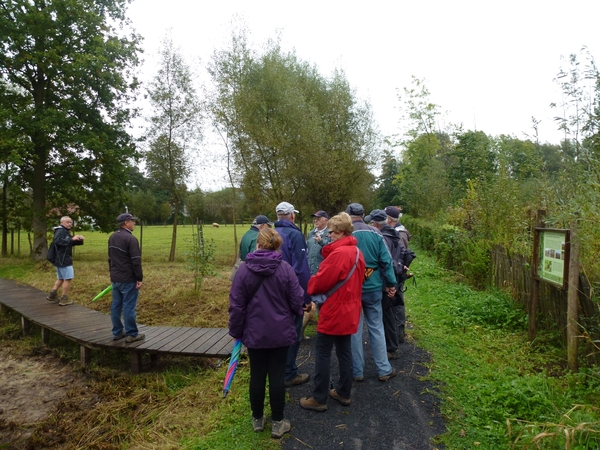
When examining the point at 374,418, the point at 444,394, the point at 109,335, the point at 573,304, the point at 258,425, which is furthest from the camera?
the point at 109,335

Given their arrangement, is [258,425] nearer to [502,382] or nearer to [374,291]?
[374,291]

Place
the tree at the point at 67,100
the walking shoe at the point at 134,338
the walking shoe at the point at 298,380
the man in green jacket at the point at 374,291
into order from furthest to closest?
the tree at the point at 67,100 < the walking shoe at the point at 134,338 < the walking shoe at the point at 298,380 < the man in green jacket at the point at 374,291

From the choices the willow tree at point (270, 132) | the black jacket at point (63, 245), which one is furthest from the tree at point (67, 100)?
the black jacket at point (63, 245)

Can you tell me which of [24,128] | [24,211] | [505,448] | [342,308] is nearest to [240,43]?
[24,128]

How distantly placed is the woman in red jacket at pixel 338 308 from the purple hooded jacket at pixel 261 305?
458 millimetres

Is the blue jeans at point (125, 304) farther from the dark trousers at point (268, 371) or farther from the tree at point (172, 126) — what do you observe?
the tree at point (172, 126)

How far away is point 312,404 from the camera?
3.69m

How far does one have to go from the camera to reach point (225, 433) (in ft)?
11.3

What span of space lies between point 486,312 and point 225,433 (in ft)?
14.7

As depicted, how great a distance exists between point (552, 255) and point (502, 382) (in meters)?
1.59

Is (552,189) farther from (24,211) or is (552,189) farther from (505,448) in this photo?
(24,211)

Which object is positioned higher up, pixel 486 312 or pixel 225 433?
pixel 486 312

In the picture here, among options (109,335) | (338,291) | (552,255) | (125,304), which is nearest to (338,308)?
(338,291)

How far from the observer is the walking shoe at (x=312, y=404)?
365cm
